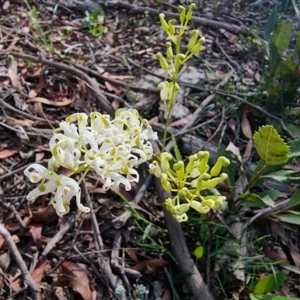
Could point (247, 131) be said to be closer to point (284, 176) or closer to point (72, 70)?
point (284, 176)

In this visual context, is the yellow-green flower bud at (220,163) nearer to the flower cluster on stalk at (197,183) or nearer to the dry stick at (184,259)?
the flower cluster on stalk at (197,183)

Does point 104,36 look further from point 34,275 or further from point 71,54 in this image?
point 34,275

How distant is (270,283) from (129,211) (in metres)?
0.63

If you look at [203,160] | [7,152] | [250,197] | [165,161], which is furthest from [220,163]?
[7,152]

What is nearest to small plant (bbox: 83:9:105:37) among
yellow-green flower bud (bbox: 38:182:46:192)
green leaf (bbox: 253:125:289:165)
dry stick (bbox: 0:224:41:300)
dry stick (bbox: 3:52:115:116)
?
dry stick (bbox: 3:52:115:116)

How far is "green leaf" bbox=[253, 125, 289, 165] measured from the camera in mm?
1453

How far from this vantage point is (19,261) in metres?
1.69

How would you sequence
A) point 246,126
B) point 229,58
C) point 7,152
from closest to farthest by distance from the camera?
1. point 7,152
2. point 246,126
3. point 229,58

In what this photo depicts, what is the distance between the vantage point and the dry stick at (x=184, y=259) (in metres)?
1.66

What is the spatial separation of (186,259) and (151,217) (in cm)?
27

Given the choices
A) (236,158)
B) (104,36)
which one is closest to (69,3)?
(104,36)

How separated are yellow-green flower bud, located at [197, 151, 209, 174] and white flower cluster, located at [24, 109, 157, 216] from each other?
0.58ft

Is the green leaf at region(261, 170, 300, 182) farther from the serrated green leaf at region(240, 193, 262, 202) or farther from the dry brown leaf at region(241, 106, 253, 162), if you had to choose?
the dry brown leaf at region(241, 106, 253, 162)

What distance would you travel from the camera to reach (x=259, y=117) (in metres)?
2.37
